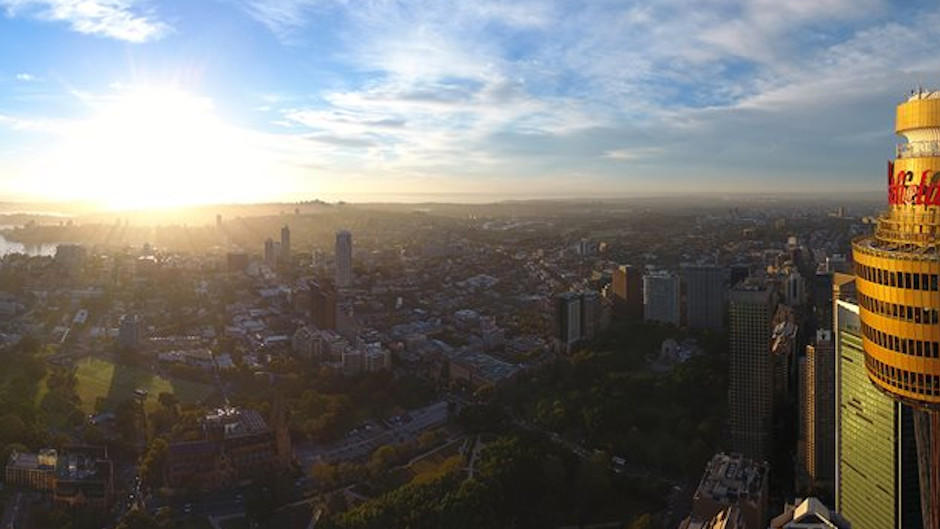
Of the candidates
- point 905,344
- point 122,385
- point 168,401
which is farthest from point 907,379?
point 122,385

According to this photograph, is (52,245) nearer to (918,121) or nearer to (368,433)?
(368,433)

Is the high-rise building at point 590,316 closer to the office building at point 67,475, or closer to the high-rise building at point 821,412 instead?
the high-rise building at point 821,412

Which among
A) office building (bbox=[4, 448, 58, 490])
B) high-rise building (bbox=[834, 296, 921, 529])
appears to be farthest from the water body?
high-rise building (bbox=[834, 296, 921, 529])

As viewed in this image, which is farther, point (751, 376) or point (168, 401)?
point (168, 401)

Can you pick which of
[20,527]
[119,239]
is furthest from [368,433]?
[119,239]

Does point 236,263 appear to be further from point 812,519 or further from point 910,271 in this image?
point 910,271

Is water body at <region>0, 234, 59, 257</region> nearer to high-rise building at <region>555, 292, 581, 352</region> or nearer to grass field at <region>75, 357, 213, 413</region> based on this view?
grass field at <region>75, 357, 213, 413</region>
